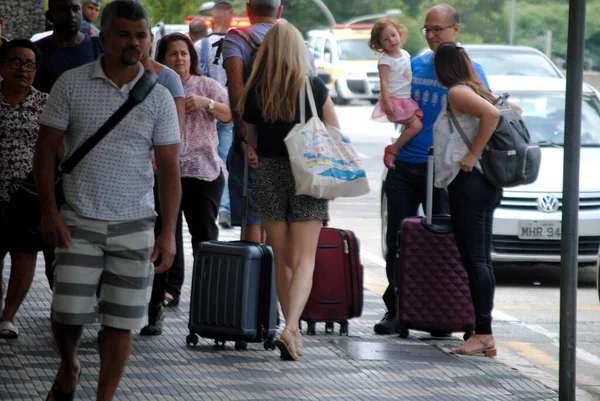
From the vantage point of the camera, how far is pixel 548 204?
35.6ft

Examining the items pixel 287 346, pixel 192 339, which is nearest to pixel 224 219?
pixel 192 339

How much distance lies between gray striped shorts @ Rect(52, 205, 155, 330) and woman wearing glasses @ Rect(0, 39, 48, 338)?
178 cm

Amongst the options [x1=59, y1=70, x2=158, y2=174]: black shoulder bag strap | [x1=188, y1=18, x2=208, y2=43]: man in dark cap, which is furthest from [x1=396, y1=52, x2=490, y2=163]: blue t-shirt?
[x1=188, y1=18, x2=208, y2=43]: man in dark cap

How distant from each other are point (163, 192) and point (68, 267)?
52 centimetres

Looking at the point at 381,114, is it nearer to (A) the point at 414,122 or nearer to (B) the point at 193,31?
(A) the point at 414,122

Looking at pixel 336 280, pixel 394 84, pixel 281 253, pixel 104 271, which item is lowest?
pixel 336 280

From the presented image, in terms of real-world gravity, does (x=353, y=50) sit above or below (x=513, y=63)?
above

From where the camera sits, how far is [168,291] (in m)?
8.88

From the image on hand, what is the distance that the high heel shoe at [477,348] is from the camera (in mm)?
7539

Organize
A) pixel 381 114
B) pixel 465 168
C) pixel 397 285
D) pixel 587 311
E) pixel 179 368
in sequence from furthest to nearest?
1. pixel 587 311
2. pixel 381 114
3. pixel 397 285
4. pixel 465 168
5. pixel 179 368

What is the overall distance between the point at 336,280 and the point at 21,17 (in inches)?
256

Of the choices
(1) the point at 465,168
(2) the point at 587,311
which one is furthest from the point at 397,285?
(2) the point at 587,311

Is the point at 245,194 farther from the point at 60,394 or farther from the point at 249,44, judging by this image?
the point at 60,394

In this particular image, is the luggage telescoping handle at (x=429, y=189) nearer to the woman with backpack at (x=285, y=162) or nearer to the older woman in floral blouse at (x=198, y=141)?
the woman with backpack at (x=285, y=162)
